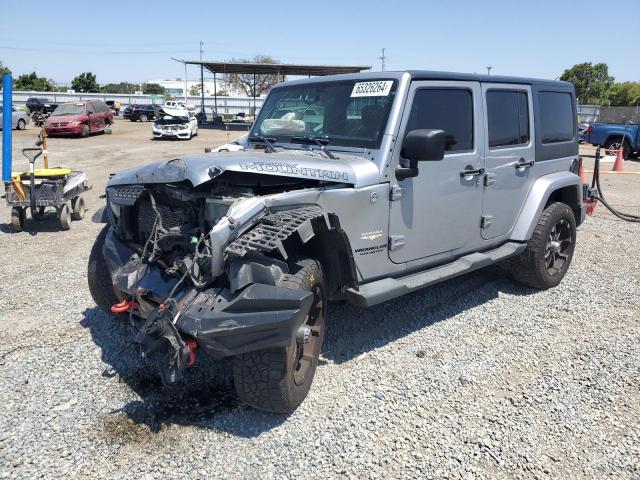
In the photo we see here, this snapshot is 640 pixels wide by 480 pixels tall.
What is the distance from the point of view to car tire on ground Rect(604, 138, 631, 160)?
18875 mm

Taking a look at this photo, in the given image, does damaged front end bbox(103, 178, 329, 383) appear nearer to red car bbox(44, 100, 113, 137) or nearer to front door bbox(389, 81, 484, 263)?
front door bbox(389, 81, 484, 263)

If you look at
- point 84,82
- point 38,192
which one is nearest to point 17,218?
point 38,192

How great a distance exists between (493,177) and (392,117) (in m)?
1.34

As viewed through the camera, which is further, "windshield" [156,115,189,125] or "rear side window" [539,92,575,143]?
"windshield" [156,115,189,125]

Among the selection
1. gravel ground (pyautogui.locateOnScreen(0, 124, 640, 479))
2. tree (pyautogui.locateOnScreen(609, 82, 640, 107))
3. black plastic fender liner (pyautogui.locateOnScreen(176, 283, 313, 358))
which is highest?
tree (pyautogui.locateOnScreen(609, 82, 640, 107))

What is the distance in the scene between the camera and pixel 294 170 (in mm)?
3273

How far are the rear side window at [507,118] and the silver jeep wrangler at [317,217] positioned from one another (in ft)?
0.06

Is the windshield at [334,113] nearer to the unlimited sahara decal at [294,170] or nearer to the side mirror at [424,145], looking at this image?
the side mirror at [424,145]

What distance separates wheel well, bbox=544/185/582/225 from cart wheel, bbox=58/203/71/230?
6609 mm

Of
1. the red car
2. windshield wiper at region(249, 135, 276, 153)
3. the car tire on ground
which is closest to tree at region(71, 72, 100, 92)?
the red car

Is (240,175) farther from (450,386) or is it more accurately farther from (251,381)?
(450,386)

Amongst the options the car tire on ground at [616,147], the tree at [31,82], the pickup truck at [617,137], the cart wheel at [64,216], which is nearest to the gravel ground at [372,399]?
the cart wheel at [64,216]

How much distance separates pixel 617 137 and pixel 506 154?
17.5m

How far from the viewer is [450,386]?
11.5 feet
